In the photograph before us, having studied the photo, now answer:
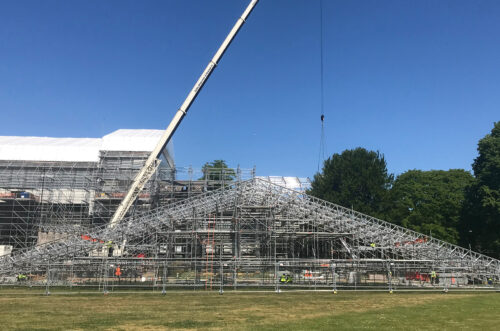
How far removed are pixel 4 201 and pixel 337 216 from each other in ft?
120

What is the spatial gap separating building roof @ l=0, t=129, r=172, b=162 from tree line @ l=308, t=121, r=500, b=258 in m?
24.0

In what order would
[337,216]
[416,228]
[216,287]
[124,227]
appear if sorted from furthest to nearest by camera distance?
[416,228] < [337,216] < [124,227] < [216,287]

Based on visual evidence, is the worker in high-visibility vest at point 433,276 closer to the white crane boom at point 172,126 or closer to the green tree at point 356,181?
the green tree at point 356,181

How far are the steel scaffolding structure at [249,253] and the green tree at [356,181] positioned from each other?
6519 mm

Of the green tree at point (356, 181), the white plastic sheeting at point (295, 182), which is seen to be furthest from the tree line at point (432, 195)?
the white plastic sheeting at point (295, 182)

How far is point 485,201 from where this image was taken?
3856 centimetres

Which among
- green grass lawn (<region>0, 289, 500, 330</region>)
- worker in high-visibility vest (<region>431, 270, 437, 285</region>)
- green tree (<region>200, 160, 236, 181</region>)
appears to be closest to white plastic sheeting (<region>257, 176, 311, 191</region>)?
green tree (<region>200, 160, 236, 181</region>)

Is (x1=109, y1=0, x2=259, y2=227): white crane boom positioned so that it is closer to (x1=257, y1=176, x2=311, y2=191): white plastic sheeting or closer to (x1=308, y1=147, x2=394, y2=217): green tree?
(x1=308, y1=147, x2=394, y2=217): green tree

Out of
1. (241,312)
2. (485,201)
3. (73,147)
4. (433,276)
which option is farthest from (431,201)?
(73,147)

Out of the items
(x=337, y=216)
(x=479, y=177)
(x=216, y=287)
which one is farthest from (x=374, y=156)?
(x=216, y=287)

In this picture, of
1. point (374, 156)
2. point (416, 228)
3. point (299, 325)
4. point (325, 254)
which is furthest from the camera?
point (374, 156)

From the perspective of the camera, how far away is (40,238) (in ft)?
147

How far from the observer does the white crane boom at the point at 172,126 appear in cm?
4081

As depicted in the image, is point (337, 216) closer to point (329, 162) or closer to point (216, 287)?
point (216, 287)
